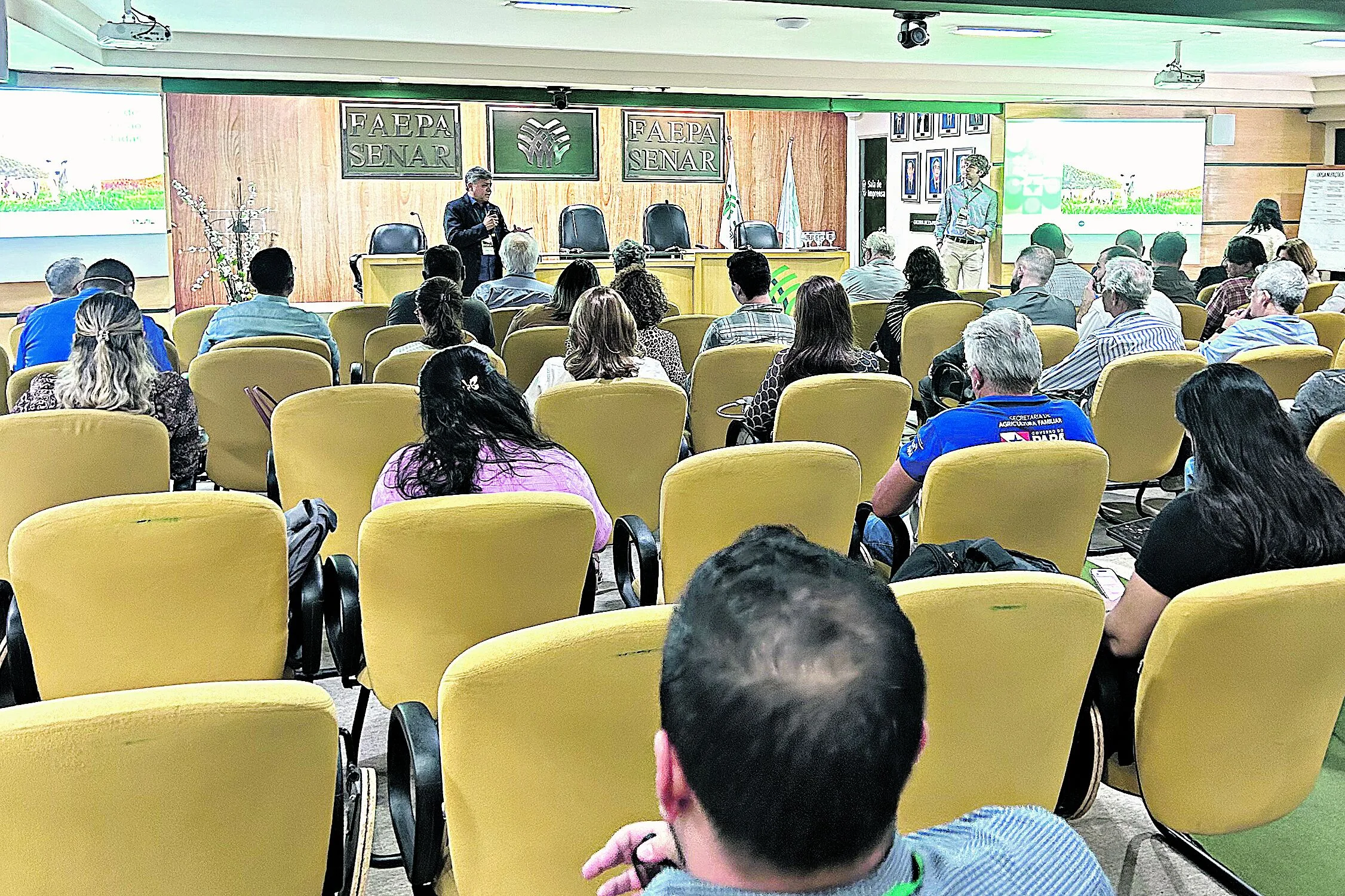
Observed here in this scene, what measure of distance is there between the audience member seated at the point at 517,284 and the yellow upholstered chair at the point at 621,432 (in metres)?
3.19

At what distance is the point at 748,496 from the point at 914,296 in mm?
5018

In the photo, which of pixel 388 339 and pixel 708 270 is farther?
pixel 708 270

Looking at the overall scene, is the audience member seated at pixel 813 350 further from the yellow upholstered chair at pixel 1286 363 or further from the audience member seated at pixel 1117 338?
the yellow upholstered chair at pixel 1286 363

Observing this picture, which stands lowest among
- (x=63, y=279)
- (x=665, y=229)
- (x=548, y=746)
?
(x=548, y=746)

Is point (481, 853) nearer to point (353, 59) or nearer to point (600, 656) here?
point (600, 656)

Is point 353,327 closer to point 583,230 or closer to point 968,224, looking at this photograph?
point 583,230

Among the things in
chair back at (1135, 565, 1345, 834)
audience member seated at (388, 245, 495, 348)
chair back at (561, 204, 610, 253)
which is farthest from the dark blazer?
chair back at (1135, 565, 1345, 834)

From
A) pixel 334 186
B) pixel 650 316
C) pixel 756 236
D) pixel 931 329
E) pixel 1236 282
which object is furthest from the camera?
pixel 334 186

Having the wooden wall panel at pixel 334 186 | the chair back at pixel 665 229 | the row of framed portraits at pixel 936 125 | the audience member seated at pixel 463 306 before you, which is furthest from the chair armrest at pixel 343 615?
the row of framed portraits at pixel 936 125

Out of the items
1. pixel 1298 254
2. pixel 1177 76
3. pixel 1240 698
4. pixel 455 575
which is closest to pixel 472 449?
pixel 455 575

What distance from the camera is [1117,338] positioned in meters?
5.57

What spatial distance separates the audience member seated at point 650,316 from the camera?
5.65 metres

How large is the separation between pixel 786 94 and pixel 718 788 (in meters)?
11.4

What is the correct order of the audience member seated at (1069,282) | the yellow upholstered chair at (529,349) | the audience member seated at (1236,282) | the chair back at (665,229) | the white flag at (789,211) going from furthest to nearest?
the white flag at (789,211) → the chair back at (665,229) → the audience member seated at (1069,282) → the audience member seated at (1236,282) → the yellow upholstered chair at (529,349)
